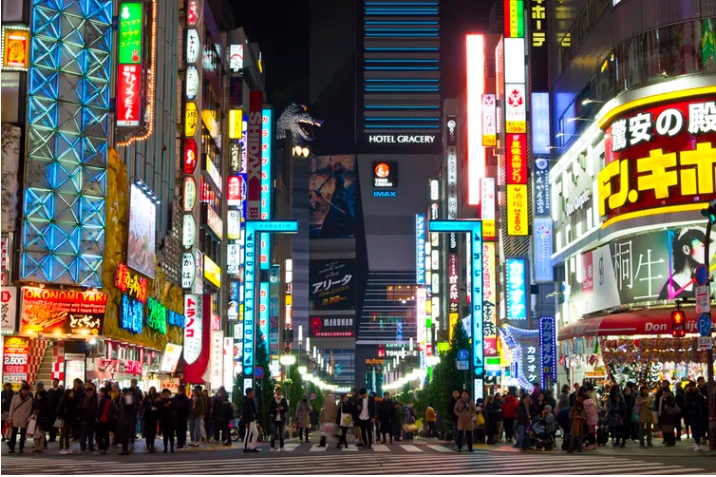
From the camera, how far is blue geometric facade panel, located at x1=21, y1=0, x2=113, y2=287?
109 feet

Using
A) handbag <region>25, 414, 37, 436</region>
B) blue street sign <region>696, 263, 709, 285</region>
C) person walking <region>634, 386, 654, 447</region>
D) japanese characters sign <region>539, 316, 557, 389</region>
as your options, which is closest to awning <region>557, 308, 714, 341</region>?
person walking <region>634, 386, 654, 447</region>

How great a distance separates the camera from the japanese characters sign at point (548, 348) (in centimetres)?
4438

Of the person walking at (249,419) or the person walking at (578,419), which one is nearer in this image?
the person walking at (578,419)

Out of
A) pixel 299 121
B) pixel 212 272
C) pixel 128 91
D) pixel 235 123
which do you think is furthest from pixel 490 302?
pixel 299 121

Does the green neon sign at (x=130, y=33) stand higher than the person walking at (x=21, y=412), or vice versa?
the green neon sign at (x=130, y=33)

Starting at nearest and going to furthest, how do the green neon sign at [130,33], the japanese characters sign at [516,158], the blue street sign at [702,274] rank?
1. the blue street sign at [702,274]
2. the green neon sign at [130,33]
3. the japanese characters sign at [516,158]

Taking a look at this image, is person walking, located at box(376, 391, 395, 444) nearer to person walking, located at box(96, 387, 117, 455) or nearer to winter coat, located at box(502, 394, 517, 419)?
winter coat, located at box(502, 394, 517, 419)

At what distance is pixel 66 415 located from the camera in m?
23.5

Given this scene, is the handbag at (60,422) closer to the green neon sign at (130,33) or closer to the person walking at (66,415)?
the person walking at (66,415)

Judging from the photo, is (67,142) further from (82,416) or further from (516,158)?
(516,158)

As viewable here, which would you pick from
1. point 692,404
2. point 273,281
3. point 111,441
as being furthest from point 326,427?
point 273,281

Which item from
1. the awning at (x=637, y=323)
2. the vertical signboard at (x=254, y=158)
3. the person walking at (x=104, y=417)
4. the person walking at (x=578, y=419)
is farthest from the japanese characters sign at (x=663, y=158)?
the vertical signboard at (x=254, y=158)

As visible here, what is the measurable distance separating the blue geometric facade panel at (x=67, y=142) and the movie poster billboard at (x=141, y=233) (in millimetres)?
3475

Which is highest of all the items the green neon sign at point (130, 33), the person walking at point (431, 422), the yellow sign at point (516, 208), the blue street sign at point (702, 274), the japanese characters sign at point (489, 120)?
the japanese characters sign at point (489, 120)
